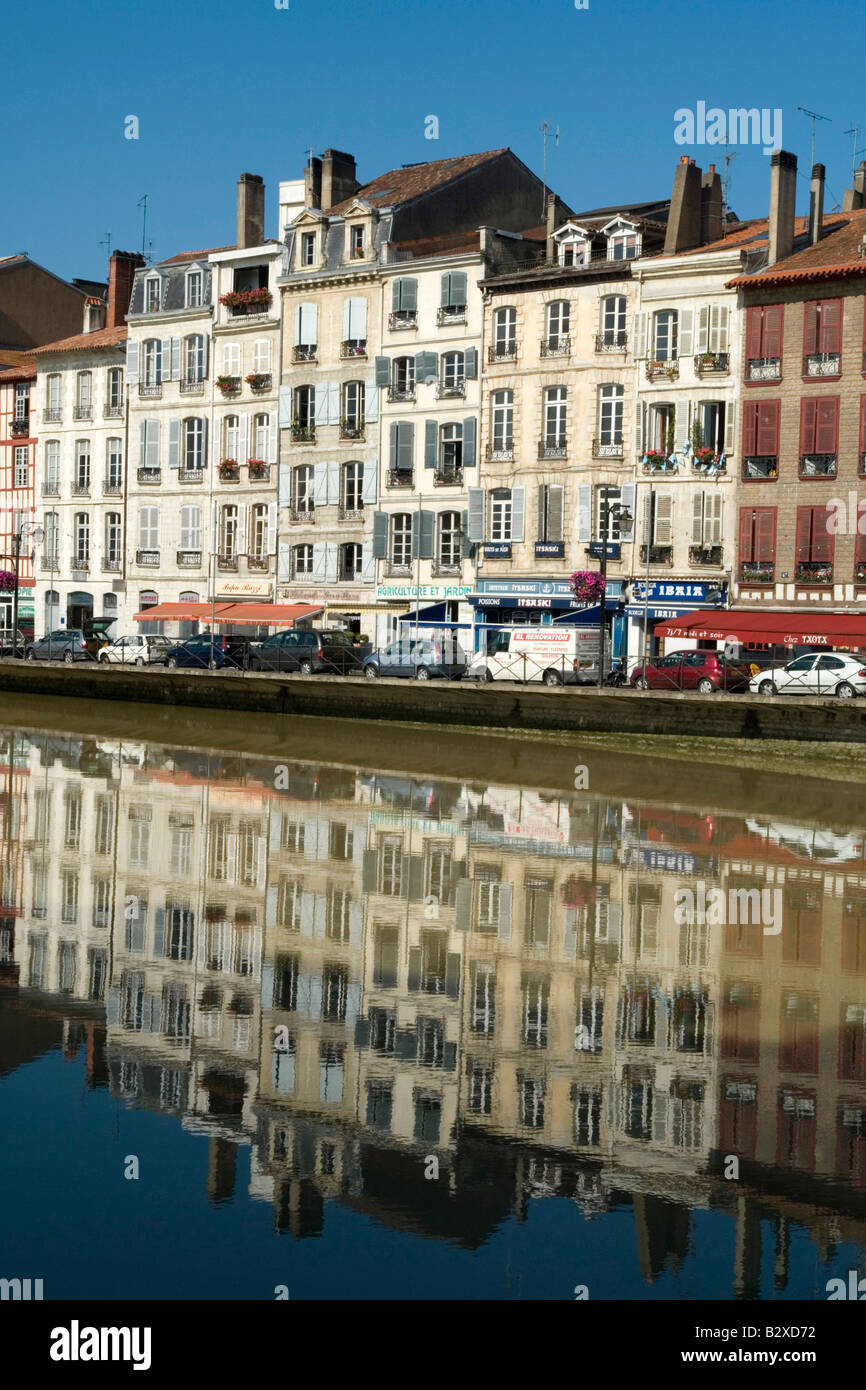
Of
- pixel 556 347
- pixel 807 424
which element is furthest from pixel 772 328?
pixel 556 347

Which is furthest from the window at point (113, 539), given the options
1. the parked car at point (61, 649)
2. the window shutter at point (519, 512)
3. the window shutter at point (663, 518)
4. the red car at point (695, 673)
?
the red car at point (695, 673)

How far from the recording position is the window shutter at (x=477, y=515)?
50062 mm

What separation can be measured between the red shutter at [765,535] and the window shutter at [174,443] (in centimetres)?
2235

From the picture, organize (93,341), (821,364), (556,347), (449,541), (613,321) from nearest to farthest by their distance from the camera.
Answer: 1. (821,364)
2. (613,321)
3. (556,347)
4. (449,541)
5. (93,341)

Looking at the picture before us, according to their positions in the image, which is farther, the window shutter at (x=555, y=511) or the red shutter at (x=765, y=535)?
the window shutter at (x=555, y=511)

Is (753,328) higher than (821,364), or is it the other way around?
(753,328)

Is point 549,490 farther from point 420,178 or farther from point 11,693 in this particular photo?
point 11,693

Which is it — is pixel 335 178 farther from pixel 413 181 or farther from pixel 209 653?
pixel 209 653

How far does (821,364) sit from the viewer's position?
4375cm

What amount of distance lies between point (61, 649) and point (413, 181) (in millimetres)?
18699

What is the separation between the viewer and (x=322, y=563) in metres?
54.0

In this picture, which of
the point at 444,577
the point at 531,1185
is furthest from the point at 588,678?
the point at 531,1185

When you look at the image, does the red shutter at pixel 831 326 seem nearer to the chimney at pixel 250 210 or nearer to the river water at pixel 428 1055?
the river water at pixel 428 1055

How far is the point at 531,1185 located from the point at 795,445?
116 feet
